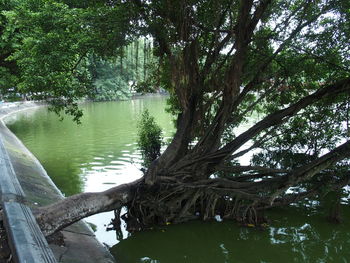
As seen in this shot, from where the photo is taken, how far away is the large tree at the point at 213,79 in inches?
292

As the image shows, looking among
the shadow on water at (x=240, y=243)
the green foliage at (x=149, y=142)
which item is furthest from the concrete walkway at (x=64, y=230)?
the green foliage at (x=149, y=142)

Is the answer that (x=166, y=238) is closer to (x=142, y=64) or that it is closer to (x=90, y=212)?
(x=90, y=212)

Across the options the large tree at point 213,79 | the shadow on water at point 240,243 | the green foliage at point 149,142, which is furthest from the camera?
the green foliage at point 149,142

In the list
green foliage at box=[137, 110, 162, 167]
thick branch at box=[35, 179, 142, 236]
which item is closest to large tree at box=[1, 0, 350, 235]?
thick branch at box=[35, 179, 142, 236]

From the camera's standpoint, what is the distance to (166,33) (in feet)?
25.8

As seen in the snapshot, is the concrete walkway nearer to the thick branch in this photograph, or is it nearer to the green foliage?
the thick branch

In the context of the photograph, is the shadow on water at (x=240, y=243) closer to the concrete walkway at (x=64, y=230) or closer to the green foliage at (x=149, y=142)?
the concrete walkway at (x=64, y=230)

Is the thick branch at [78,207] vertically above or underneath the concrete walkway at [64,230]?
above

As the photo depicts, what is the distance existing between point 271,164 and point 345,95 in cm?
259

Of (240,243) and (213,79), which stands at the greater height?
(213,79)

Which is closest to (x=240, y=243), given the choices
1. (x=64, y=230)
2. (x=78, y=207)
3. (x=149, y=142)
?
(x=78, y=207)

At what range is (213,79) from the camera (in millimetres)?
8336

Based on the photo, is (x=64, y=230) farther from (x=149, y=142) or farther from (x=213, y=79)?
(x=149, y=142)

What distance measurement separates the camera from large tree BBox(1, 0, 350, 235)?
742 centimetres
